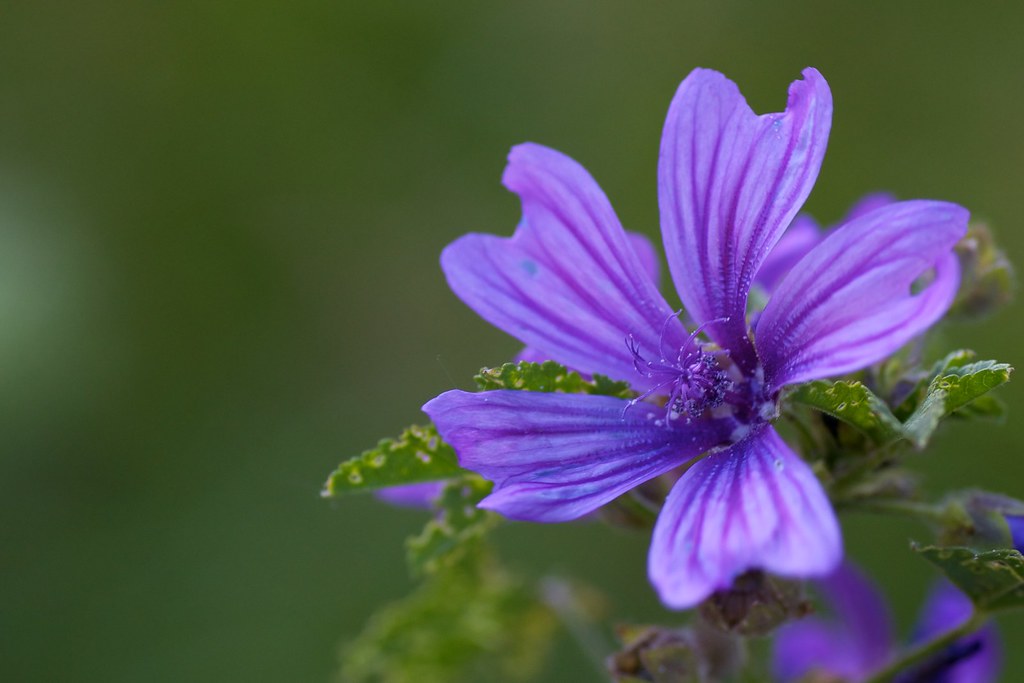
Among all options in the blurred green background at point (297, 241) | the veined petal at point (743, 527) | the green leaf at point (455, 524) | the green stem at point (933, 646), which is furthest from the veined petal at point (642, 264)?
the blurred green background at point (297, 241)

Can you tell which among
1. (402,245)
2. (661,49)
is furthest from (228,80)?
(661,49)

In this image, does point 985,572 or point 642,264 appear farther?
point 642,264

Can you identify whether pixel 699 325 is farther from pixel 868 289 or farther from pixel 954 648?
pixel 954 648

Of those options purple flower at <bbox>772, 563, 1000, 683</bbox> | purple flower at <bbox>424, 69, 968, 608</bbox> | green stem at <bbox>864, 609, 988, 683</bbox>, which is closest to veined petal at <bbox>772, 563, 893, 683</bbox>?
purple flower at <bbox>772, 563, 1000, 683</bbox>

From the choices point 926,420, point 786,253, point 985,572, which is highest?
point 786,253

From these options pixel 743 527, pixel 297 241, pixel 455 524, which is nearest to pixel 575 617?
pixel 455 524

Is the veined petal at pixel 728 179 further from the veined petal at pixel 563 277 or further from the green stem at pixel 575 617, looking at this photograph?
the green stem at pixel 575 617

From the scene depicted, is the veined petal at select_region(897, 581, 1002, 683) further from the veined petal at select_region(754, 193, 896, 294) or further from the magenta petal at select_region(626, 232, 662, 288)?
the magenta petal at select_region(626, 232, 662, 288)
